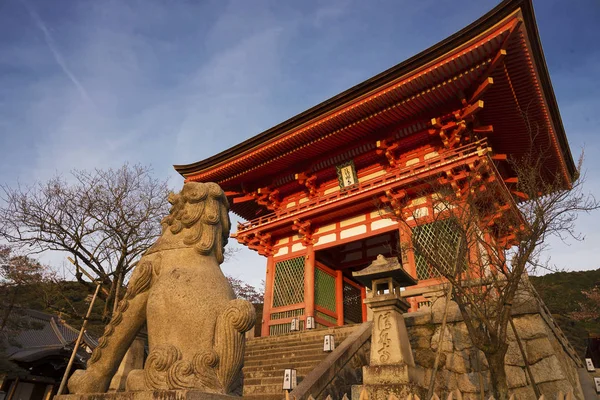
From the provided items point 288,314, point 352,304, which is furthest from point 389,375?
point 352,304

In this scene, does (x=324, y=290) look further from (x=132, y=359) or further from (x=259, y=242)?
(x=132, y=359)

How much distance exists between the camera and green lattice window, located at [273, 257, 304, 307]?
1286 centimetres

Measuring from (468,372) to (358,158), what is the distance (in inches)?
315

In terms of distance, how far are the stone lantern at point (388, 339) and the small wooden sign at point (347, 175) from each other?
246 inches

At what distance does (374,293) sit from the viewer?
7.07 m

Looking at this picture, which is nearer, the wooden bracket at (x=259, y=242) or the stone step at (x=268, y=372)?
the stone step at (x=268, y=372)

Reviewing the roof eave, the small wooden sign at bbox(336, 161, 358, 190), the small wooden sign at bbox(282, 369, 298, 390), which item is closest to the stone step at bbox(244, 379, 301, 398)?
the small wooden sign at bbox(282, 369, 298, 390)

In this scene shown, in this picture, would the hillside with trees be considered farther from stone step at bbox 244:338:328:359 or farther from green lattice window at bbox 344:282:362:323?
stone step at bbox 244:338:328:359

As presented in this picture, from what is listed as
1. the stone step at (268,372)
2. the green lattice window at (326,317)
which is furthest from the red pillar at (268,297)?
the stone step at (268,372)

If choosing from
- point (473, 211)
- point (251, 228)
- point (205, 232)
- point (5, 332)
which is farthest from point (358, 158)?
point (5, 332)

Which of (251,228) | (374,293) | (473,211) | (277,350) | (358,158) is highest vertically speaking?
(358,158)

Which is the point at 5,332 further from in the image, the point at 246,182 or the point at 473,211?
the point at 473,211

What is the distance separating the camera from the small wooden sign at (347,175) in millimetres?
13281

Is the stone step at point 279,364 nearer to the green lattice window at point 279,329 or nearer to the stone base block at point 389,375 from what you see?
the stone base block at point 389,375
